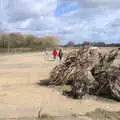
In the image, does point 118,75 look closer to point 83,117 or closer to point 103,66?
point 103,66

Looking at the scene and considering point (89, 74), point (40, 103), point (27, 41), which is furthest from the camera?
point (27, 41)

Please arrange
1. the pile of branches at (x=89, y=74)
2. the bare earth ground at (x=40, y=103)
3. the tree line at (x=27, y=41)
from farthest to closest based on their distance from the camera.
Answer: the tree line at (x=27, y=41) < the pile of branches at (x=89, y=74) < the bare earth ground at (x=40, y=103)

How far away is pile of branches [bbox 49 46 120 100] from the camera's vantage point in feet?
43.7

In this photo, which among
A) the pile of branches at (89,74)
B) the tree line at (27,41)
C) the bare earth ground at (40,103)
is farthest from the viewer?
the tree line at (27,41)

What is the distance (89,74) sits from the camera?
48.3 ft

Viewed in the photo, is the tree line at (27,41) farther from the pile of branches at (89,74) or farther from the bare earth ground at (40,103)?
the bare earth ground at (40,103)

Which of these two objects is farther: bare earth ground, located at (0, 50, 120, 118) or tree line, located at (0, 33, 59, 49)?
tree line, located at (0, 33, 59, 49)

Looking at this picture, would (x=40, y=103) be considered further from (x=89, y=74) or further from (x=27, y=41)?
(x=27, y=41)

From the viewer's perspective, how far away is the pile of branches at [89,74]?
13.3 m

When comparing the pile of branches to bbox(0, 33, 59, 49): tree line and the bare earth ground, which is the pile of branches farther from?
bbox(0, 33, 59, 49): tree line

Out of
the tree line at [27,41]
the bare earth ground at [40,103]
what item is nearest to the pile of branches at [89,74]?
the bare earth ground at [40,103]

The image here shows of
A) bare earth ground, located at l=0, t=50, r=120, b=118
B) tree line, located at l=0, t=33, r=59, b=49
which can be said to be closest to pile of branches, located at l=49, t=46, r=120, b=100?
bare earth ground, located at l=0, t=50, r=120, b=118

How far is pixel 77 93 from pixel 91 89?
0.94 meters

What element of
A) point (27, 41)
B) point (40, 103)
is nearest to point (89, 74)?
point (40, 103)
